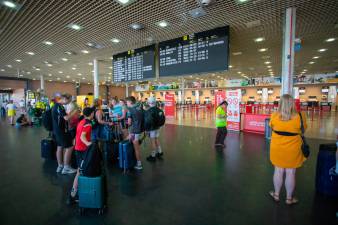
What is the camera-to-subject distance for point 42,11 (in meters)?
4.39

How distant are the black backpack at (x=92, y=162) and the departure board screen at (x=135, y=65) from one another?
14.7ft

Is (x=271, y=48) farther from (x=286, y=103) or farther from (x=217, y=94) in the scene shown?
(x=286, y=103)

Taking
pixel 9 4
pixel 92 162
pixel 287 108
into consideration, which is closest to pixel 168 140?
pixel 92 162

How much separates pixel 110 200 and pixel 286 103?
2.75m

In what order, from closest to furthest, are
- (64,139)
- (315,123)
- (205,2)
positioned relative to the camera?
(64,139) < (205,2) < (315,123)

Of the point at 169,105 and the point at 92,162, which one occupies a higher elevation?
the point at 169,105

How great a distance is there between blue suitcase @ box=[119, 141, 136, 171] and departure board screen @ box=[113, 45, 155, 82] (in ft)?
11.1

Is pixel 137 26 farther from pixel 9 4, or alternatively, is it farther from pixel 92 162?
pixel 92 162

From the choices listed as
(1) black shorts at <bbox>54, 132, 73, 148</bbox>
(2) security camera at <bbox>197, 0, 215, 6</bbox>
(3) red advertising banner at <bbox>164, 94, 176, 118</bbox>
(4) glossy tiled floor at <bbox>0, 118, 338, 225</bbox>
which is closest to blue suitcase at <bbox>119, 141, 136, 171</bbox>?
(4) glossy tiled floor at <bbox>0, 118, 338, 225</bbox>

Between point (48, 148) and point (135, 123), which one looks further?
point (48, 148)

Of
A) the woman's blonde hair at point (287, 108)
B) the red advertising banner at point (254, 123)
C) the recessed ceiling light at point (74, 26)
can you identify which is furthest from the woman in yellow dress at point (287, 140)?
the recessed ceiling light at point (74, 26)

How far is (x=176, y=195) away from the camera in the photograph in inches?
105

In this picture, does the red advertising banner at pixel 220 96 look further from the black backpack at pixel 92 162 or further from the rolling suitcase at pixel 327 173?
the black backpack at pixel 92 162

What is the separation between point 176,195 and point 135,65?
5.33 m
